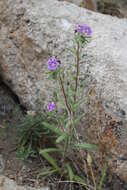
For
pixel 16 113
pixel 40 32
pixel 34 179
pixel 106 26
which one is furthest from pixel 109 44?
pixel 34 179

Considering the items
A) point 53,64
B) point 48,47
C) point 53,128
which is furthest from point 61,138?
point 48,47

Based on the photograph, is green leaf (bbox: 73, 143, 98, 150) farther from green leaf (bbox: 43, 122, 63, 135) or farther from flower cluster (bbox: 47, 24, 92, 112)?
flower cluster (bbox: 47, 24, 92, 112)

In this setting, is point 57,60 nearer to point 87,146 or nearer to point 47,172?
point 87,146

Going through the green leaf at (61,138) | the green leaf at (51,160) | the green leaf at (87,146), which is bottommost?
the green leaf at (51,160)

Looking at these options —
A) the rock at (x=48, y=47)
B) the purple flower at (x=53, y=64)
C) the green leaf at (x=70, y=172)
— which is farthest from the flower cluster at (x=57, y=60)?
the green leaf at (x=70, y=172)

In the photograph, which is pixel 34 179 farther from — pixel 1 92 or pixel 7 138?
pixel 1 92

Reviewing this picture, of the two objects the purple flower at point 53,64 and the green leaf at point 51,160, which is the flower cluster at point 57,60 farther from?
the green leaf at point 51,160

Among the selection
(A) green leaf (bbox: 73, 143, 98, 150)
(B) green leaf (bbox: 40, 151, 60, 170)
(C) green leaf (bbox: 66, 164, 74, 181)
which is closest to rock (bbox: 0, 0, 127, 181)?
(A) green leaf (bbox: 73, 143, 98, 150)

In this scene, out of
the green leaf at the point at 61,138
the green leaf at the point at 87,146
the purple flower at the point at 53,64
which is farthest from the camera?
the green leaf at the point at 87,146
